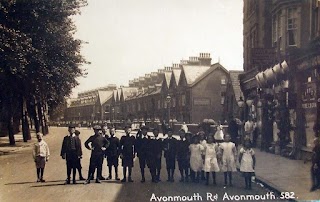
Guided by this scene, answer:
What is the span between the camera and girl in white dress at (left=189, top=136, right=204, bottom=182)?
8.43 m

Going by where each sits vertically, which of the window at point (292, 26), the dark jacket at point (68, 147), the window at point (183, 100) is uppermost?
the window at point (292, 26)

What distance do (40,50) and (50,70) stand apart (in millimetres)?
1020

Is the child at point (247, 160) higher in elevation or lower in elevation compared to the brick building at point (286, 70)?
lower

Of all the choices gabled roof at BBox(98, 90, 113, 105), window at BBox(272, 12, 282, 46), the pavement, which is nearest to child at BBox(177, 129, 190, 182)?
the pavement

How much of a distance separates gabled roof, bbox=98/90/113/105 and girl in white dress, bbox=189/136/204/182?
2.53 metres

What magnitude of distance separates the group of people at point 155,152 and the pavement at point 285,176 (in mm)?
786

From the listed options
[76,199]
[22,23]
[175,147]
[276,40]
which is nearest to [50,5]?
[22,23]

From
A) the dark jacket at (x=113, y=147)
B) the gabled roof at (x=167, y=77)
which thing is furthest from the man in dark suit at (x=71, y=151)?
Result: the gabled roof at (x=167, y=77)

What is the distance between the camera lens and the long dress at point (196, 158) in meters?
8.43

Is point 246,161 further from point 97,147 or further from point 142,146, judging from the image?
point 97,147

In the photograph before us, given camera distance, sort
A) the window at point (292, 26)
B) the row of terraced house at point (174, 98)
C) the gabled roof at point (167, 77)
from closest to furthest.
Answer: the row of terraced house at point (174, 98) < the window at point (292, 26) < the gabled roof at point (167, 77)

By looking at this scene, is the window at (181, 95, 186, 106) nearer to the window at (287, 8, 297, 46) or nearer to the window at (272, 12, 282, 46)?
the window at (272, 12, 282, 46)

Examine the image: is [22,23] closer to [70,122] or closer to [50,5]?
[50,5]

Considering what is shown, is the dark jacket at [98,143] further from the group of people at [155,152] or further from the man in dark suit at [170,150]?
the man in dark suit at [170,150]
